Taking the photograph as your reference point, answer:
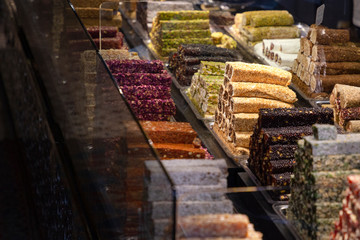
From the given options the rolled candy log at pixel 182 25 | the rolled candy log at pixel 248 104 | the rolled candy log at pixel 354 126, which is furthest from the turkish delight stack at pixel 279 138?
the rolled candy log at pixel 182 25

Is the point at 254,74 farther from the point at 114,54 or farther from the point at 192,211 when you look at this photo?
the point at 192,211

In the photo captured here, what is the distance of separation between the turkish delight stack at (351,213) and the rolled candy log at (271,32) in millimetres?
3667

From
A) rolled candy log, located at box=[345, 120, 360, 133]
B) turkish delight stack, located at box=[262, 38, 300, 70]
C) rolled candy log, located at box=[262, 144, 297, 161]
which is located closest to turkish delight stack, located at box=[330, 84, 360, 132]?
rolled candy log, located at box=[345, 120, 360, 133]

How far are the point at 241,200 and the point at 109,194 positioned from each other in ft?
1.74

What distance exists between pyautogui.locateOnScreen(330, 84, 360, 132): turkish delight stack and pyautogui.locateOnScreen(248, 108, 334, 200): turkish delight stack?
0.46 metres

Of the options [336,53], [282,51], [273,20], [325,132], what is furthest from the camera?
[273,20]

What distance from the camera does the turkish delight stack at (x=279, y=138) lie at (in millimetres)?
3121

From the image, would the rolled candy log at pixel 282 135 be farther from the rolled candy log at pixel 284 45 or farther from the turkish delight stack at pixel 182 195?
the rolled candy log at pixel 284 45

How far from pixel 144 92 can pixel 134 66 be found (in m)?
0.23

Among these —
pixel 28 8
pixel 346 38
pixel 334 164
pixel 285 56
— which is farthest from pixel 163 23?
pixel 334 164

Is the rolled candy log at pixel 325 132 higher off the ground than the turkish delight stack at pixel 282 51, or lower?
higher

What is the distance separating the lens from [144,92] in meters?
3.72

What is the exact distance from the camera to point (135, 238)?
6.38 ft

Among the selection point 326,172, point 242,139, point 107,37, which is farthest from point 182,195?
point 107,37
